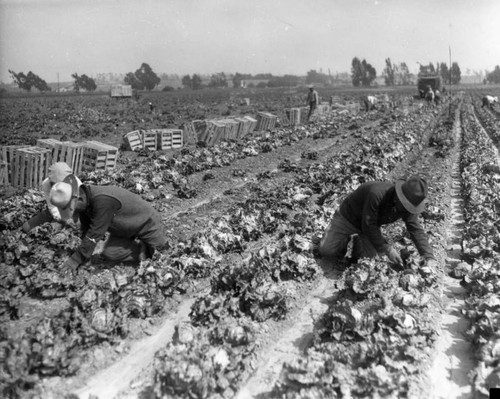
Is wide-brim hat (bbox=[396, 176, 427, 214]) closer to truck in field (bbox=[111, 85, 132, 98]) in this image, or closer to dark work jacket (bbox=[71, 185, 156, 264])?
dark work jacket (bbox=[71, 185, 156, 264])

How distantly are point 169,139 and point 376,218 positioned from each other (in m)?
12.7

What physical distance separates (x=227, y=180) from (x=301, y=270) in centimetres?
644

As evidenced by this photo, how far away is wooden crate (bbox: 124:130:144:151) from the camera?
55.0 feet

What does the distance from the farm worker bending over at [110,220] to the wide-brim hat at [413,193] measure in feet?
11.6

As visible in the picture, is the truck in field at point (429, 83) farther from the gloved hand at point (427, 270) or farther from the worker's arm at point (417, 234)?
the worker's arm at point (417, 234)

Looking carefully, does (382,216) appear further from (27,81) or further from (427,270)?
(27,81)

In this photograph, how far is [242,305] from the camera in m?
5.57

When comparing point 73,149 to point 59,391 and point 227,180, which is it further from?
point 59,391

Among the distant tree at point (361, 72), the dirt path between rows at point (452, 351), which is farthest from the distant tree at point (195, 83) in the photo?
the dirt path between rows at point (452, 351)

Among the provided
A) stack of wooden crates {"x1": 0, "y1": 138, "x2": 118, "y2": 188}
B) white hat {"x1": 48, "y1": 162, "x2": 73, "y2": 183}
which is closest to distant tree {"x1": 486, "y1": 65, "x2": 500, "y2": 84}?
stack of wooden crates {"x1": 0, "y1": 138, "x2": 118, "y2": 188}

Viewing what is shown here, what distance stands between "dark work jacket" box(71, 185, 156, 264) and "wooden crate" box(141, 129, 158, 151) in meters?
11.0

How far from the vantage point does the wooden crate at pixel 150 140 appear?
17.0 meters

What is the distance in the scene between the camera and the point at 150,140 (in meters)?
17.2

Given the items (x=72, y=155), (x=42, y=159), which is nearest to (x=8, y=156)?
(x=42, y=159)
